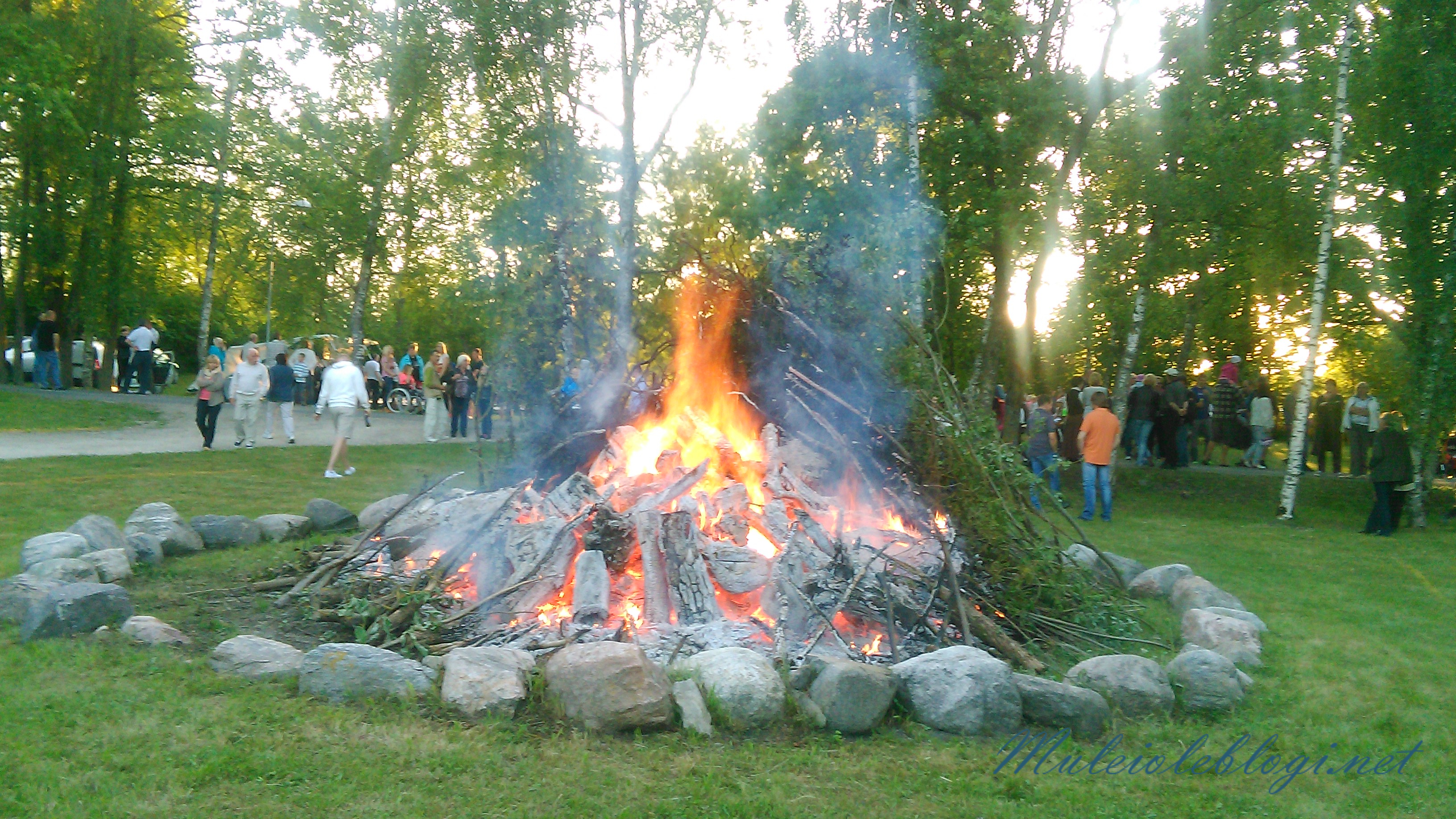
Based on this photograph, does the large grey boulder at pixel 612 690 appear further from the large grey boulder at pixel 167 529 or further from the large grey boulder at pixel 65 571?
the large grey boulder at pixel 167 529

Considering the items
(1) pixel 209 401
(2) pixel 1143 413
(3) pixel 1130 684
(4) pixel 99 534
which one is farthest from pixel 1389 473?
(1) pixel 209 401

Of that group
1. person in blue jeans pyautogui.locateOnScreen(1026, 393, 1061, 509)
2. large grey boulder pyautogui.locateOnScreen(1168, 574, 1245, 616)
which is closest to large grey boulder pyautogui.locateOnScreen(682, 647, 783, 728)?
large grey boulder pyautogui.locateOnScreen(1168, 574, 1245, 616)

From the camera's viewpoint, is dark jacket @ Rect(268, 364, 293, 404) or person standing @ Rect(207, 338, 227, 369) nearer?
dark jacket @ Rect(268, 364, 293, 404)

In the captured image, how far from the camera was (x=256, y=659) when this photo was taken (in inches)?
223

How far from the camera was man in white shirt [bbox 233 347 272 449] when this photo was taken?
16.5m

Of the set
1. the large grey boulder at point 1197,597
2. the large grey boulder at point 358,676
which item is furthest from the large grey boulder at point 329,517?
the large grey boulder at point 1197,597

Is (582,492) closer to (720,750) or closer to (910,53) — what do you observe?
(720,750)

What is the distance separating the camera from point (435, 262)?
3341cm

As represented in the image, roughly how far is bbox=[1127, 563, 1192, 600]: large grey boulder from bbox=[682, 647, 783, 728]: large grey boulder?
169 inches

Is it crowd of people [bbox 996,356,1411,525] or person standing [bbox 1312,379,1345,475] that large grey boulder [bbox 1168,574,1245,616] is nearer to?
crowd of people [bbox 996,356,1411,525]

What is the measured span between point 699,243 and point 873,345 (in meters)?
1.76

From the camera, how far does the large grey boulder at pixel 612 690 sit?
5.08 metres

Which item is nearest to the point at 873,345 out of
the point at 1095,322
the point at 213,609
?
the point at 213,609

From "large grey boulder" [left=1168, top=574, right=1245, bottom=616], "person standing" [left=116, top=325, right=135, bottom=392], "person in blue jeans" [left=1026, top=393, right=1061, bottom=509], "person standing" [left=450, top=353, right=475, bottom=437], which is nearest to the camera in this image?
"large grey boulder" [left=1168, top=574, right=1245, bottom=616]
